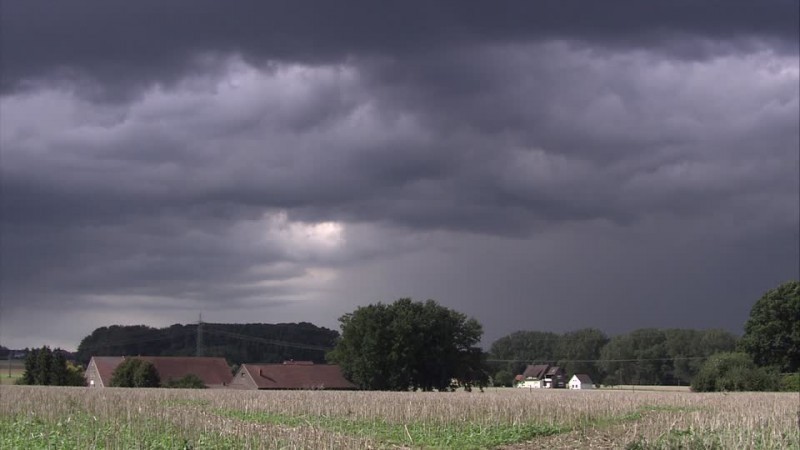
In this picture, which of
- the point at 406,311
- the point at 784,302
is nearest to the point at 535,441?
the point at 406,311

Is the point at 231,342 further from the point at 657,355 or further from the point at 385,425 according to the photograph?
the point at 385,425

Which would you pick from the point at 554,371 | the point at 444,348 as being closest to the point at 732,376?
the point at 444,348

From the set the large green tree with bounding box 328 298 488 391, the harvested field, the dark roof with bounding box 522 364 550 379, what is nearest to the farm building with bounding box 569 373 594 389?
the dark roof with bounding box 522 364 550 379

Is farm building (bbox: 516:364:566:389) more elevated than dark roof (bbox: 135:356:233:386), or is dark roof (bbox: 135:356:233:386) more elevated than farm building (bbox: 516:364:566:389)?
dark roof (bbox: 135:356:233:386)

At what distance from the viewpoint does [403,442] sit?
91.7ft

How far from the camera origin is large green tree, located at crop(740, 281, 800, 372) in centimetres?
10112

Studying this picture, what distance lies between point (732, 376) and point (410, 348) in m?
33.8

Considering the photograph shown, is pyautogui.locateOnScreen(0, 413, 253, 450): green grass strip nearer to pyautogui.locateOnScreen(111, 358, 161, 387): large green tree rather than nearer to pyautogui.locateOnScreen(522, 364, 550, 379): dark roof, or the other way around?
pyautogui.locateOnScreen(111, 358, 161, 387): large green tree

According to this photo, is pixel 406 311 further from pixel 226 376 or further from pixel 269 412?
pixel 269 412

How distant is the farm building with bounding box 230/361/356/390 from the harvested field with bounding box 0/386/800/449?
178 ft

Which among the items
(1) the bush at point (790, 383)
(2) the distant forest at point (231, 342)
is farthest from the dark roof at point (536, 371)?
(1) the bush at point (790, 383)

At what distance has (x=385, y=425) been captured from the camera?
33.2 m

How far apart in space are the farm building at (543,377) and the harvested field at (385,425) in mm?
126870

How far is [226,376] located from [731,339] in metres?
102
